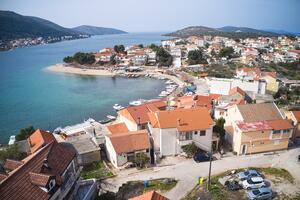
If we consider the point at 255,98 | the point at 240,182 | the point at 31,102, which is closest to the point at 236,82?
the point at 255,98

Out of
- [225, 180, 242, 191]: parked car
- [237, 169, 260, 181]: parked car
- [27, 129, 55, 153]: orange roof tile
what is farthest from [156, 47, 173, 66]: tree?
[225, 180, 242, 191]: parked car

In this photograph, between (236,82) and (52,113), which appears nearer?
(236,82)

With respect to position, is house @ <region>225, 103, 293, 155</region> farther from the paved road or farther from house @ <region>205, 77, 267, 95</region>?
house @ <region>205, 77, 267, 95</region>

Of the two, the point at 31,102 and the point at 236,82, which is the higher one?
the point at 236,82

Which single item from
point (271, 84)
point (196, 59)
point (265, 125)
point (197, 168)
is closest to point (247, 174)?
point (197, 168)

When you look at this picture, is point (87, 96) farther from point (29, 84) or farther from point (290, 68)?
point (290, 68)

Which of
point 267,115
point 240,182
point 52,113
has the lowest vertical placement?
point 52,113
